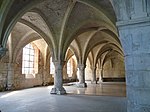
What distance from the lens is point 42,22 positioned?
797 centimetres

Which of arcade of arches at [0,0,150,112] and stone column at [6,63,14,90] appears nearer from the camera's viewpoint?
arcade of arches at [0,0,150,112]

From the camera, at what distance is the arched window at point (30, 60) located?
13406mm

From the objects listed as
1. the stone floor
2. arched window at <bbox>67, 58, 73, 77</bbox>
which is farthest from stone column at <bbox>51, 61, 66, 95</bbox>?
arched window at <bbox>67, 58, 73, 77</bbox>

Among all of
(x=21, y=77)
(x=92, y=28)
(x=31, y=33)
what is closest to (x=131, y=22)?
(x=92, y=28)

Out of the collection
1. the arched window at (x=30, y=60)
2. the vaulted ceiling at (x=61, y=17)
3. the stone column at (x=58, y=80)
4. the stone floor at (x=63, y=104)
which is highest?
the vaulted ceiling at (x=61, y=17)

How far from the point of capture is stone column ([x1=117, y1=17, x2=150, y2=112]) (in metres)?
2.34

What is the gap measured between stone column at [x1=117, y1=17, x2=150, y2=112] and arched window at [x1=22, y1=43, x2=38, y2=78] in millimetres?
11910

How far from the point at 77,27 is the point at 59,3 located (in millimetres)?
2001

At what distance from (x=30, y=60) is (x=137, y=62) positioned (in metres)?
12.7

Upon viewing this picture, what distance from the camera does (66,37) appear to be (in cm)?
847

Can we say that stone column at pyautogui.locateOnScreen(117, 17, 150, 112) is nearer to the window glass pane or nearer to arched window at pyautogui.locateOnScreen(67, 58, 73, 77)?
the window glass pane

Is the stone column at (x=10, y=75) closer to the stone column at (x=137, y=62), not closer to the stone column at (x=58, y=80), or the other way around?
the stone column at (x=58, y=80)

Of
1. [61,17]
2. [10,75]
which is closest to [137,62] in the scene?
[61,17]

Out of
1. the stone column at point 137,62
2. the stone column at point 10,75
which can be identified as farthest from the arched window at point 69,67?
the stone column at point 137,62
